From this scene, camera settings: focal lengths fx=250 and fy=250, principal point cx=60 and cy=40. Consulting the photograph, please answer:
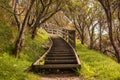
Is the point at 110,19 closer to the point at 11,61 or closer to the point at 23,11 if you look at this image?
the point at 23,11

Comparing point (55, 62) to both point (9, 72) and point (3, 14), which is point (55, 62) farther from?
point (3, 14)

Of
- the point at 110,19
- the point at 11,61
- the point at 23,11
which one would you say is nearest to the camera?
the point at 11,61

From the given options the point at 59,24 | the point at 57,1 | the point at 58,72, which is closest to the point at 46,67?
the point at 58,72

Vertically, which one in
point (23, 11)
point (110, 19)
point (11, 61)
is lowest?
point (11, 61)

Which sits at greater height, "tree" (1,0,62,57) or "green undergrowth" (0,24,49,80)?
"tree" (1,0,62,57)

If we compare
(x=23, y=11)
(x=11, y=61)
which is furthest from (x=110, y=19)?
(x=11, y=61)

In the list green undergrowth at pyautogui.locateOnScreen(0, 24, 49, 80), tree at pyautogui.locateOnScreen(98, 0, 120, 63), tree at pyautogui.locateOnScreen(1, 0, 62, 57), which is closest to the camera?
green undergrowth at pyautogui.locateOnScreen(0, 24, 49, 80)

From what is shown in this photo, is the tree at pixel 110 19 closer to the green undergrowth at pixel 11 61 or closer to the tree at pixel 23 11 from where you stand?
the tree at pixel 23 11

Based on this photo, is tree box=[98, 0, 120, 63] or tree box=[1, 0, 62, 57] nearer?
tree box=[1, 0, 62, 57]

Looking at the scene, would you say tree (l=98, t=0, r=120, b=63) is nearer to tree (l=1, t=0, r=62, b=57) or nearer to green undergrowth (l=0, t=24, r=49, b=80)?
tree (l=1, t=0, r=62, b=57)

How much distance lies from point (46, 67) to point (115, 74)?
3.43 metres

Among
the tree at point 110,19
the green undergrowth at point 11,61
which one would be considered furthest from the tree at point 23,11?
the tree at point 110,19

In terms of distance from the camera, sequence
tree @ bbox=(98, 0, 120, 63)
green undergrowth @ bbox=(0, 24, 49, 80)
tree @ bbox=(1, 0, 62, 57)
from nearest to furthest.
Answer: green undergrowth @ bbox=(0, 24, 49, 80)
tree @ bbox=(1, 0, 62, 57)
tree @ bbox=(98, 0, 120, 63)

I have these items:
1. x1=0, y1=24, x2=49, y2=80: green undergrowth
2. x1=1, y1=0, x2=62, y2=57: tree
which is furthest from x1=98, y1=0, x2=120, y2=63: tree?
x1=0, y1=24, x2=49, y2=80: green undergrowth
